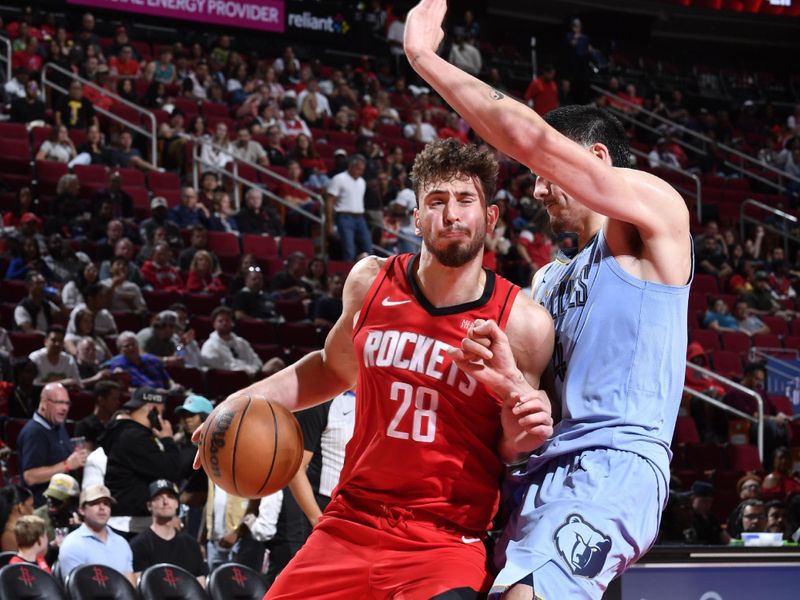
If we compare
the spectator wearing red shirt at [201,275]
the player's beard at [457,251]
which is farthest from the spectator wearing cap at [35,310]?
the player's beard at [457,251]

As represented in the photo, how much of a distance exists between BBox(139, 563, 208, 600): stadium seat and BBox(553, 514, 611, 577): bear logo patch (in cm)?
428

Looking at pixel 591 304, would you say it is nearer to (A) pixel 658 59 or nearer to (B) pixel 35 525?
(B) pixel 35 525

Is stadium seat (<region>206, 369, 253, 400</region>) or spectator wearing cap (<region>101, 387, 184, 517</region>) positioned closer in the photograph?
spectator wearing cap (<region>101, 387, 184, 517</region>)

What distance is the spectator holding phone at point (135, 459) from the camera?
26.6ft

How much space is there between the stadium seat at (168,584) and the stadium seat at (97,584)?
9 cm

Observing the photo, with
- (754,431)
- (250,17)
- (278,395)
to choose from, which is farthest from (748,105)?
(278,395)

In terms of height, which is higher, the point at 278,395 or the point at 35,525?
the point at 278,395

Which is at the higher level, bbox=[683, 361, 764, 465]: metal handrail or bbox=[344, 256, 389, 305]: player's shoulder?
bbox=[344, 256, 389, 305]: player's shoulder

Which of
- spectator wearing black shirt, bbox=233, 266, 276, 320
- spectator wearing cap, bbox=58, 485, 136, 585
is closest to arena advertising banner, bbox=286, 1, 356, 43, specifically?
spectator wearing black shirt, bbox=233, 266, 276, 320

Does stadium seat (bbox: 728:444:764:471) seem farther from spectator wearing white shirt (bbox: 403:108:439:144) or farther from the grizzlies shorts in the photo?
the grizzlies shorts

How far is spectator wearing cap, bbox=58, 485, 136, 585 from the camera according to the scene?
7.36 metres

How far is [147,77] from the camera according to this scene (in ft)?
55.1

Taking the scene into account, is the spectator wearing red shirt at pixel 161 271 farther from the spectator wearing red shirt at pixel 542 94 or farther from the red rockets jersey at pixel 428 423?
the spectator wearing red shirt at pixel 542 94

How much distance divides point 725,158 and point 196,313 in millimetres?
13575
